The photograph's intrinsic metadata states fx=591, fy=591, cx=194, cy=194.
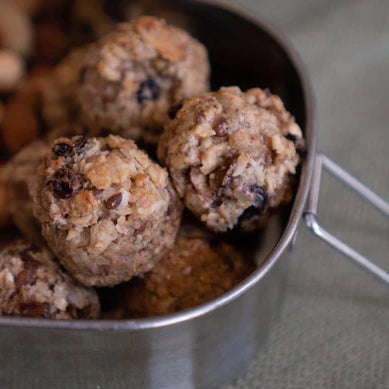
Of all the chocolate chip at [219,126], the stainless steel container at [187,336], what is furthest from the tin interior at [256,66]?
the chocolate chip at [219,126]

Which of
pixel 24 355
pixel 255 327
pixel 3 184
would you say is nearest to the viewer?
pixel 24 355

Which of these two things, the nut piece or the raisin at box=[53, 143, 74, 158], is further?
the nut piece

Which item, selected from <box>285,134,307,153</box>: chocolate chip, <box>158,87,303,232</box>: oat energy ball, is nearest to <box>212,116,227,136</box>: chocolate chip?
<box>158,87,303,232</box>: oat energy ball

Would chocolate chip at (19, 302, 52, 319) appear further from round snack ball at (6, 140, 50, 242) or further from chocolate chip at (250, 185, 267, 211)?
chocolate chip at (250, 185, 267, 211)

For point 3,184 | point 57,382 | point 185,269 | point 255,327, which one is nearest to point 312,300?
point 255,327

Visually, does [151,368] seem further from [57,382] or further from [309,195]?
[309,195]

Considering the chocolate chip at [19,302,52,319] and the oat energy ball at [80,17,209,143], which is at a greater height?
the oat energy ball at [80,17,209,143]

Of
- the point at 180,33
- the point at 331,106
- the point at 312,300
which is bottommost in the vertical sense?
the point at 312,300

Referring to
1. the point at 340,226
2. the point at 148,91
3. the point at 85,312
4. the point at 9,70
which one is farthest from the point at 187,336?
the point at 9,70
